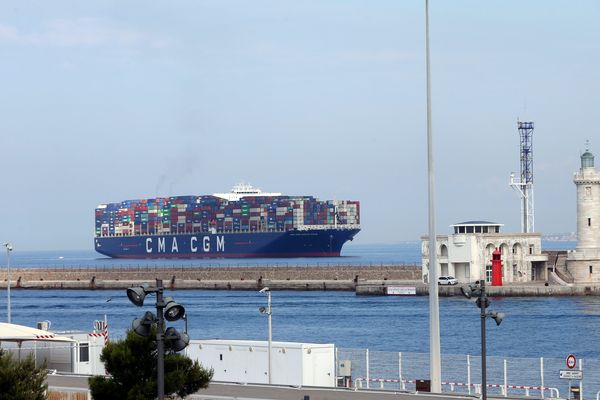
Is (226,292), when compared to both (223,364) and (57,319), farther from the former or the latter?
(223,364)

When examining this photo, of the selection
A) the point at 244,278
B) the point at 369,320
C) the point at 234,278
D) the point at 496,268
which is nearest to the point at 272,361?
the point at 369,320

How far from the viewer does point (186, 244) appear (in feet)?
641

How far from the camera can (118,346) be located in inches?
803

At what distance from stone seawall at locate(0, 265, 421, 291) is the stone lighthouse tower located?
60.7 feet

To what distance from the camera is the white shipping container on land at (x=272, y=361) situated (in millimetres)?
29000

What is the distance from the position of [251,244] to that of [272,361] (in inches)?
6119

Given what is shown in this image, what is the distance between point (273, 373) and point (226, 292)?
248 feet

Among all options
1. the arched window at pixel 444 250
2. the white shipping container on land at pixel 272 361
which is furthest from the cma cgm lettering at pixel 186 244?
the white shipping container on land at pixel 272 361

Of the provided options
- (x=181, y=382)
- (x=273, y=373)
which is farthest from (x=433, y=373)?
(x=273, y=373)

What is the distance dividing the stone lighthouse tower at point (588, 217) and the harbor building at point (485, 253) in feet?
9.03

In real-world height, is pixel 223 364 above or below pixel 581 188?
below

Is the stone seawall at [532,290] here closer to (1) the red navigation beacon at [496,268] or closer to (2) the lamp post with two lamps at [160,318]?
(1) the red navigation beacon at [496,268]

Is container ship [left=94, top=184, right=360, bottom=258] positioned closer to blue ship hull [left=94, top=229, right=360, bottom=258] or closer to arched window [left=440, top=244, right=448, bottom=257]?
blue ship hull [left=94, top=229, right=360, bottom=258]

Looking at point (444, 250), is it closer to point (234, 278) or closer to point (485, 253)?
point (485, 253)
